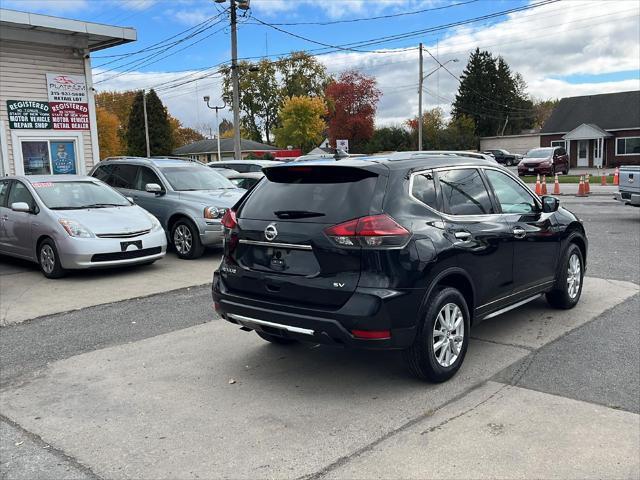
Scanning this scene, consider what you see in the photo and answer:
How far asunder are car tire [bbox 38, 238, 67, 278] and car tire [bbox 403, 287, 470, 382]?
6074 mm

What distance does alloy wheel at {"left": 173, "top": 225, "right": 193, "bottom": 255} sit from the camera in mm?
10500

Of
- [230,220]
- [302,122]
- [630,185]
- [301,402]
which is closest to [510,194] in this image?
[230,220]

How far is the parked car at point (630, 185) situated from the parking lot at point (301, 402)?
733 centimetres

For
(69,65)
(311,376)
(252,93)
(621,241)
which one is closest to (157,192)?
(69,65)

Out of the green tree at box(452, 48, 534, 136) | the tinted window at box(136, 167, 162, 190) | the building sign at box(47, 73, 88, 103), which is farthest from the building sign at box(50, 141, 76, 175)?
the green tree at box(452, 48, 534, 136)

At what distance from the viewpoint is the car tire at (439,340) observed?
434cm

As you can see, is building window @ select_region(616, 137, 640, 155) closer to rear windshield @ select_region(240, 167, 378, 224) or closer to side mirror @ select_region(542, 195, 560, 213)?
side mirror @ select_region(542, 195, 560, 213)

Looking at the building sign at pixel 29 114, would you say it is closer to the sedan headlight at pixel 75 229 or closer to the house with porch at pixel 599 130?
the sedan headlight at pixel 75 229

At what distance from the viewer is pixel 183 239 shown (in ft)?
34.8

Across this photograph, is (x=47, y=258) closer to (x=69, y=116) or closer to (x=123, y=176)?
(x=123, y=176)

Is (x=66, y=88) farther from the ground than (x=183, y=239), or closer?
farther from the ground

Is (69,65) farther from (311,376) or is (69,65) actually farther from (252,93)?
(252,93)

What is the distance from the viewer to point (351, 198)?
14.2 ft

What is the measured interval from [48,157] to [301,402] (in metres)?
12.9
